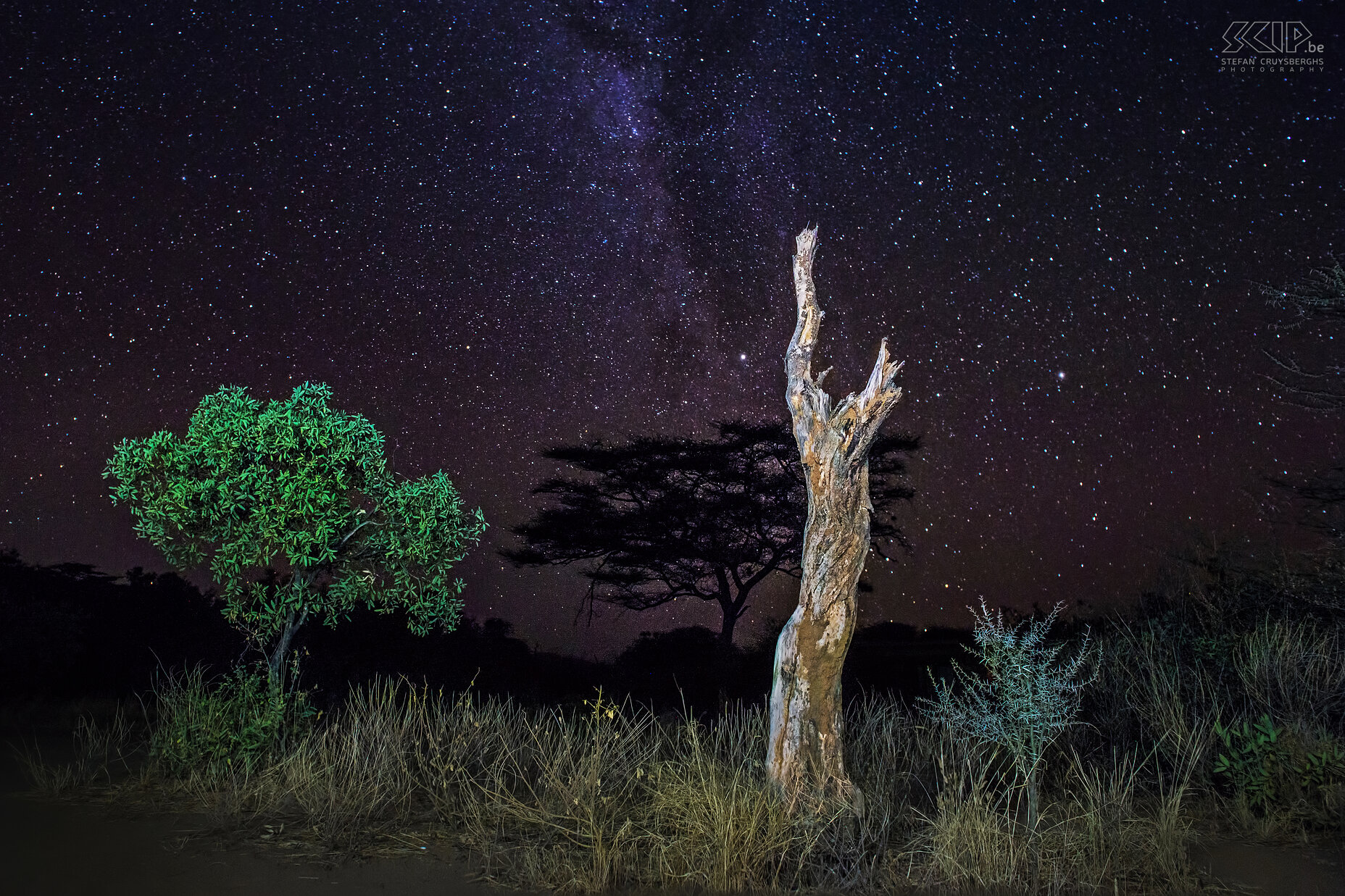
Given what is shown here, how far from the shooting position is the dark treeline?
46.5 feet

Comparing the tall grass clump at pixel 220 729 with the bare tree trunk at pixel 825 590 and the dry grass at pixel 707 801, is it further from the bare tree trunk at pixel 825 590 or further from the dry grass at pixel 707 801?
the bare tree trunk at pixel 825 590

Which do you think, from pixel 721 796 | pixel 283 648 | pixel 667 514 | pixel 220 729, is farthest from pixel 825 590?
pixel 667 514

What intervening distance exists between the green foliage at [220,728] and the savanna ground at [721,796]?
23mm

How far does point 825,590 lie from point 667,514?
1478 centimetres

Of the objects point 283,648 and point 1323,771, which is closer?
point 1323,771

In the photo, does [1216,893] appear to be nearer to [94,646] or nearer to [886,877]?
[886,877]

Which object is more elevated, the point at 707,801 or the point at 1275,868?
the point at 707,801

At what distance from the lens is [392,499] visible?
9.17m

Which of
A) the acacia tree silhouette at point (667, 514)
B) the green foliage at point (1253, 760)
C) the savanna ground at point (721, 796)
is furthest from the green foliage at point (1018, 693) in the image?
the acacia tree silhouette at point (667, 514)

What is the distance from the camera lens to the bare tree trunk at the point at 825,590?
612cm

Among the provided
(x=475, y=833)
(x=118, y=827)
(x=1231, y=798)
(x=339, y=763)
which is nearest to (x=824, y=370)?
(x=475, y=833)

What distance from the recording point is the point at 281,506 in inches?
331

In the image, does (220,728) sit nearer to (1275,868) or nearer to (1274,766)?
(1275,868)

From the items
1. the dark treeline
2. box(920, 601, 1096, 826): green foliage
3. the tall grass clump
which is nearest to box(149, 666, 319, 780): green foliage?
the tall grass clump
